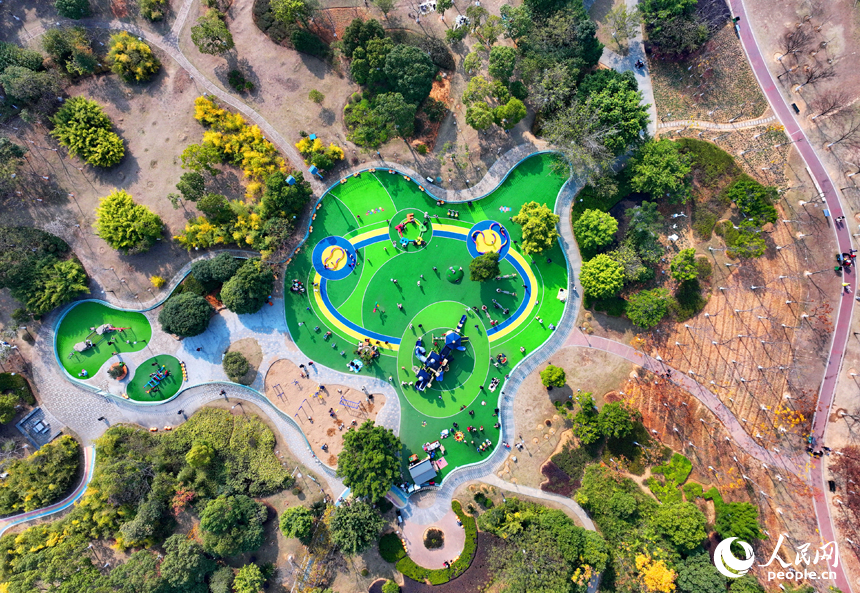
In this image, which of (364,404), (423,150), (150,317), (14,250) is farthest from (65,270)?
(423,150)

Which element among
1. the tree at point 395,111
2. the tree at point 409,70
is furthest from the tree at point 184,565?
the tree at point 409,70

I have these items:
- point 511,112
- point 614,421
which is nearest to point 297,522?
point 614,421

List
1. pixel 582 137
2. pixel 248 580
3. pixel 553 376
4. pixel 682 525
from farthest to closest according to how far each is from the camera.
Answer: pixel 582 137 < pixel 553 376 < pixel 248 580 < pixel 682 525

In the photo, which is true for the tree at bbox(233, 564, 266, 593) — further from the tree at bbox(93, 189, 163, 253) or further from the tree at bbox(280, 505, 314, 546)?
the tree at bbox(93, 189, 163, 253)

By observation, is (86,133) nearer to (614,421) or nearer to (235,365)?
(235,365)

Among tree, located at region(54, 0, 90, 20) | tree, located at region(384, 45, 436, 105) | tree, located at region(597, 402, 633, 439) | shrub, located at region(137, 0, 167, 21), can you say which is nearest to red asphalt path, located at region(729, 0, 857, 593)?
tree, located at region(597, 402, 633, 439)
